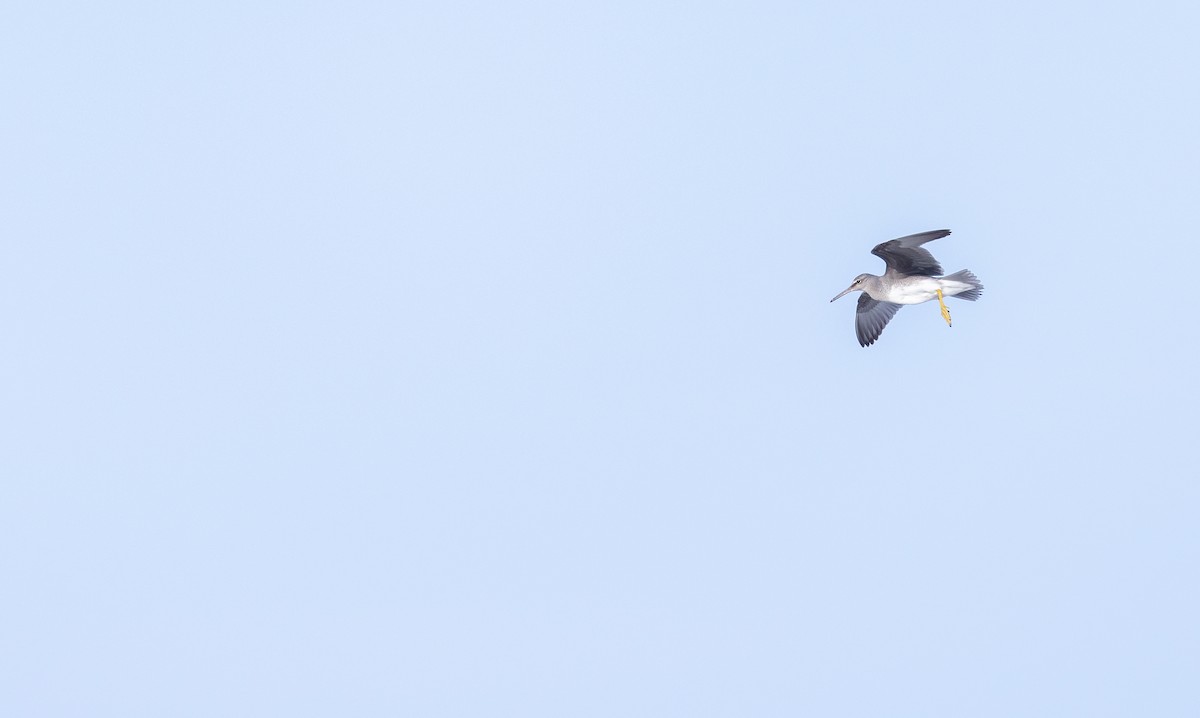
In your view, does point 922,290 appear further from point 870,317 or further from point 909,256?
point 870,317

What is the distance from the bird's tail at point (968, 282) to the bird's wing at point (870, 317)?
3874 mm

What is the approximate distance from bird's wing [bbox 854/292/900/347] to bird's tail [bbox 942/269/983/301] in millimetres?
3874

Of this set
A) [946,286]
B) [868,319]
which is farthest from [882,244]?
[868,319]

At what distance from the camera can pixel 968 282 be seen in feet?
161

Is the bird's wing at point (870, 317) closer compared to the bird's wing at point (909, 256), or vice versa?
the bird's wing at point (909, 256)

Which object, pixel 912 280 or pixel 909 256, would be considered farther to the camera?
pixel 912 280

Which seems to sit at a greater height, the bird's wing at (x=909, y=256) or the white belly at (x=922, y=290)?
the bird's wing at (x=909, y=256)

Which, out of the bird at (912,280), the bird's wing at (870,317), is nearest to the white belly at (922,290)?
the bird at (912,280)

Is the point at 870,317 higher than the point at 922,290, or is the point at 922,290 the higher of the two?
the point at 870,317

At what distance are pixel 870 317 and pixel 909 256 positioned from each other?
4985 millimetres

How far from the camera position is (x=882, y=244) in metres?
48.2

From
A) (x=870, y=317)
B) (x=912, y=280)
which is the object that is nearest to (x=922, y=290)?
(x=912, y=280)

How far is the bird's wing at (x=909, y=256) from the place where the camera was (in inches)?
1866

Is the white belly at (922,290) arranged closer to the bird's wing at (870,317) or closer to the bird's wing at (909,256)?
the bird's wing at (909,256)
